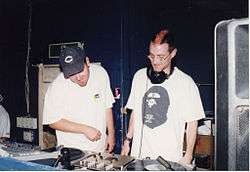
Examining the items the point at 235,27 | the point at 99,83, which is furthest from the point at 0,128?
the point at 235,27

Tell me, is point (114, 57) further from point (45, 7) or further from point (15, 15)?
point (15, 15)

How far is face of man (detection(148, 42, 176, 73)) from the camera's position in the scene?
2787mm

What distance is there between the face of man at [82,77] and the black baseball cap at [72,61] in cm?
6

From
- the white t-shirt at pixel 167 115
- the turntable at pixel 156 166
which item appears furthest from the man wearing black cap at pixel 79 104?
the turntable at pixel 156 166

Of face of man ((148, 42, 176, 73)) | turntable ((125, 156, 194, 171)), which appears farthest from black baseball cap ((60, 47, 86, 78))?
turntable ((125, 156, 194, 171))

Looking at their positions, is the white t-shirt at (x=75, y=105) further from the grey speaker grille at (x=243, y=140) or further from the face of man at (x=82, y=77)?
the grey speaker grille at (x=243, y=140)

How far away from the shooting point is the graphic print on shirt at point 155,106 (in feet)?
9.24

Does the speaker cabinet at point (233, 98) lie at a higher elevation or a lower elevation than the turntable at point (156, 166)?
higher

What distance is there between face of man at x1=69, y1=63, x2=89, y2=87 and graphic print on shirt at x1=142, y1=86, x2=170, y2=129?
0.54 metres

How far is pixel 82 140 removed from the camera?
298 centimetres

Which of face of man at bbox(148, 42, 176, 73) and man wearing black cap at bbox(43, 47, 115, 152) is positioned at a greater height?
face of man at bbox(148, 42, 176, 73)

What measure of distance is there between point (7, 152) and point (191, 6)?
14.7 ft

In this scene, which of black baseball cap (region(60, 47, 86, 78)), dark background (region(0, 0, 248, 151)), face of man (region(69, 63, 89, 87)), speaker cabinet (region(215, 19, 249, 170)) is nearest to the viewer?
speaker cabinet (region(215, 19, 249, 170))

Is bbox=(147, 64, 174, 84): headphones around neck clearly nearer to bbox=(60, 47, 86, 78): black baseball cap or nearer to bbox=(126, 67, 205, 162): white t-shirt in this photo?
bbox=(126, 67, 205, 162): white t-shirt
